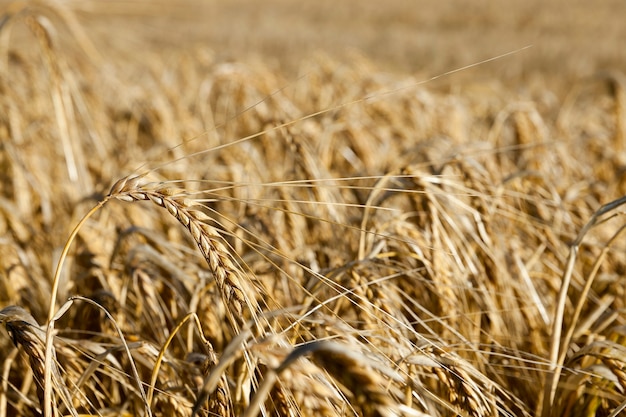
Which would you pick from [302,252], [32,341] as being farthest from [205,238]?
[302,252]

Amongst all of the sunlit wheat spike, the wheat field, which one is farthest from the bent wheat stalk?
the sunlit wheat spike

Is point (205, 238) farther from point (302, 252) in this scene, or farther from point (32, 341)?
point (302, 252)

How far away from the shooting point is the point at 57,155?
295cm

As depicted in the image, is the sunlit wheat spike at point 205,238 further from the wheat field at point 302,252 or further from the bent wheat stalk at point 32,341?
the bent wheat stalk at point 32,341

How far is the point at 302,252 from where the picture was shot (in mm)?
1629

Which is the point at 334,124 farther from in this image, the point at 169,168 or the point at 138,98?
the point at 138,98

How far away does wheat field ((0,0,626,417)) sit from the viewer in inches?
32.9

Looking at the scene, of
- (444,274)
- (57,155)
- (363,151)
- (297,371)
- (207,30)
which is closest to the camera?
(297,371)

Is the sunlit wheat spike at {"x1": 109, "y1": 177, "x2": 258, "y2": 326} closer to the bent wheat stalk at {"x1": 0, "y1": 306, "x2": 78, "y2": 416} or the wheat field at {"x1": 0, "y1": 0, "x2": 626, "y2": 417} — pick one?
the wheat field at {"x1": 0, "y1": 0, "x2": 626, "y2": 417}

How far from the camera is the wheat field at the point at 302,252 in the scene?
0.84 m

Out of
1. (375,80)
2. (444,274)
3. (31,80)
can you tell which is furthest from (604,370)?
(31,80)

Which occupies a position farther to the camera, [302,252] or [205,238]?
[302,252]

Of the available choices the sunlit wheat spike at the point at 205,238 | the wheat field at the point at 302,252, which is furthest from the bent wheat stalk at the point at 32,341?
the sunlit wheat spike at the point at 205,238

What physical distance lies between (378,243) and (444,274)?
166 millimetres
